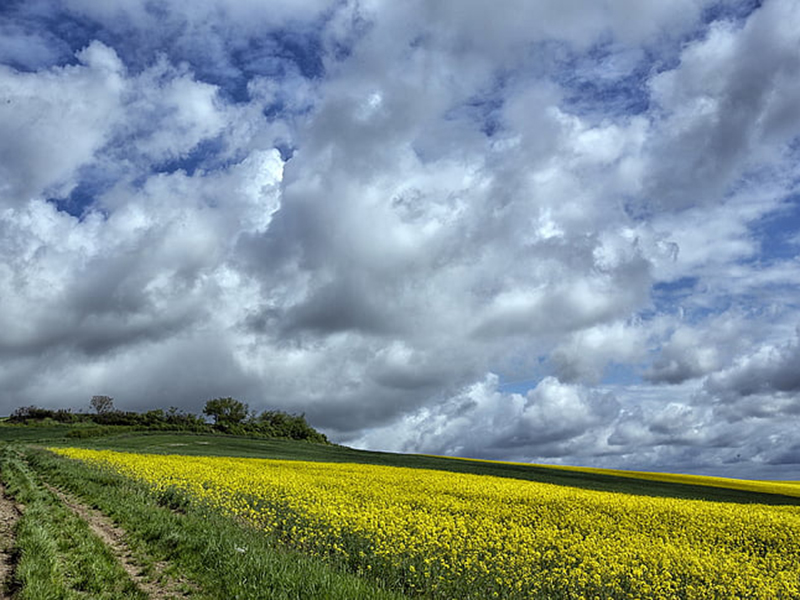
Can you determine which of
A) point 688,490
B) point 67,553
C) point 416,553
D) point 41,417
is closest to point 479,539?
point 416,553

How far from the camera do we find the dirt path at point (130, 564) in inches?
321

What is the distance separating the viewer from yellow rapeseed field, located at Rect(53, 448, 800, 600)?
35.0 feet

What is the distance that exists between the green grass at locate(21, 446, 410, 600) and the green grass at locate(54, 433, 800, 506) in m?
28.7

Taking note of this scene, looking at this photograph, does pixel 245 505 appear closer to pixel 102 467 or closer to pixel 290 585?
pixel 290 585

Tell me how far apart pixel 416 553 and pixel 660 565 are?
580 cm

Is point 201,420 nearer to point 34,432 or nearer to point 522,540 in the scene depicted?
point 34,432

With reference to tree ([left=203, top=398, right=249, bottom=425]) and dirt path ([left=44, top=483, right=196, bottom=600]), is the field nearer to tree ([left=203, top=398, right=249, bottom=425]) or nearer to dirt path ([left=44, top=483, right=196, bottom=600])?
dirt path ([left=44, top=483, right=196, bottom=600])

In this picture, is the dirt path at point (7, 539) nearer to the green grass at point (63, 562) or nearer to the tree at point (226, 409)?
the green grass at point (63, 562)

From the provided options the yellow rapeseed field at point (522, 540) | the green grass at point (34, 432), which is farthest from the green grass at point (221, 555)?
the green grass at point (34, 432)

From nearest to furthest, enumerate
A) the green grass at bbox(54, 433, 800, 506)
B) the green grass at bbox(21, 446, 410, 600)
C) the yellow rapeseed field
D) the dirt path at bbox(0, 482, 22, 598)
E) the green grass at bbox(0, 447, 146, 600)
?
the green grass at bbox(0, 447, 146, 600) → the dirt path at bbox(0, 482, 22, 598) → the green grass at bbox(21, 446, 410, 600) → the yellow rapeseed field → the green grass at bbox(54, 433, 800, 506)

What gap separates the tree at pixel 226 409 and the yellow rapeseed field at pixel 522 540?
253 feet

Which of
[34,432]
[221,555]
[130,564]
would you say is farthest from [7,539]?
[34,432]

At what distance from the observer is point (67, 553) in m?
9.28

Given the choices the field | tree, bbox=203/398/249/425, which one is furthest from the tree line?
the field
